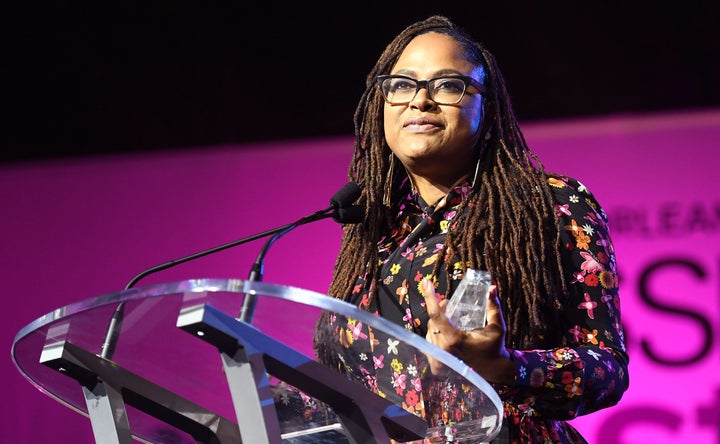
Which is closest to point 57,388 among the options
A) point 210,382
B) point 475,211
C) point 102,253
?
point 210,382

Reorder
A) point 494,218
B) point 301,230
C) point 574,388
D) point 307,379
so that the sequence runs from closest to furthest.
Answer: point 307,379 → point 574,388 → point 494,218 → point 301,230

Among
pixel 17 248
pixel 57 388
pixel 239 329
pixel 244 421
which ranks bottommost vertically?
pixel 17 248

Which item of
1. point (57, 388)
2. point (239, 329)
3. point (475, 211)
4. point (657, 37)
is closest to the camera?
point (239, 329)

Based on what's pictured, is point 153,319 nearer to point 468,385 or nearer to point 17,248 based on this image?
point 468,385

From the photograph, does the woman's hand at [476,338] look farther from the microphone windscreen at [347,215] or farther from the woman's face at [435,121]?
the woman's face at [435,121]

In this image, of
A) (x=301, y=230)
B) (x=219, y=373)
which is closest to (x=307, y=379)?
(x=219, y=373)

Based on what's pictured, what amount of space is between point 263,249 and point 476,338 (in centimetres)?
29

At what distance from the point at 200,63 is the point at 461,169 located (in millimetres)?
1983

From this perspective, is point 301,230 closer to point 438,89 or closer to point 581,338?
point 438,89

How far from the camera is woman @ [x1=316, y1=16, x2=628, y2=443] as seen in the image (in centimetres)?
151

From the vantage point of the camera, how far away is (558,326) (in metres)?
1.62

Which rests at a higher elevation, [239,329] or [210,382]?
[239,329]

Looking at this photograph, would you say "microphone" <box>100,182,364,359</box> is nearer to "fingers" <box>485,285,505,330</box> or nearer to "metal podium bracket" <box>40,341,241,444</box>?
"metal podium bracket" <box>40,341,241,444</box>

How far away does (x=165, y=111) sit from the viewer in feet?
11.7
